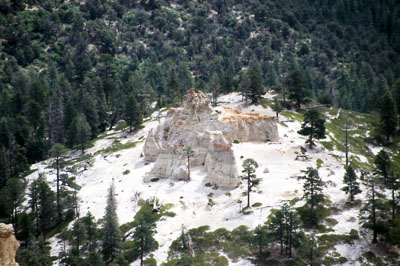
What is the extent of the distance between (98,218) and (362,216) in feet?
168

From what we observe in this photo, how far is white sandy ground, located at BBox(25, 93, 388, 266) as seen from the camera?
76.5m

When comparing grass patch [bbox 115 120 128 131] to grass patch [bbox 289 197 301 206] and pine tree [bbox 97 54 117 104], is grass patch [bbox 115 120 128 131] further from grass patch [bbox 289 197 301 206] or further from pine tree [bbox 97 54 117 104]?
grass patch [bbox 289 197 301 206]

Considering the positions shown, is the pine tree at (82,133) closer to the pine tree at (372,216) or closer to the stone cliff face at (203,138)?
the stone cliff face at (203,138)

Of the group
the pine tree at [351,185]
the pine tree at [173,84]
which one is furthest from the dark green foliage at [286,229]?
the pine tree at [173,84]

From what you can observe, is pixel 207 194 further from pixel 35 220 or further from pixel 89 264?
pixel 35 220

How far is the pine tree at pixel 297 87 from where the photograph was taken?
149 metres

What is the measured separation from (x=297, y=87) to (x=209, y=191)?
7519 cm

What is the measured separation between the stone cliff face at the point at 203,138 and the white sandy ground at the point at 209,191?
8.93 feet

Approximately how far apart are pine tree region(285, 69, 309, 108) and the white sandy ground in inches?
1477

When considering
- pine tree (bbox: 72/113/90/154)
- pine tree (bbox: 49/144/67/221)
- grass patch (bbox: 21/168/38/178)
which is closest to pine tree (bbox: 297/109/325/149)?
pine tree (bbox: 49/144/67/221)

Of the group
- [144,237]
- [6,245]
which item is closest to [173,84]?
[144,237]

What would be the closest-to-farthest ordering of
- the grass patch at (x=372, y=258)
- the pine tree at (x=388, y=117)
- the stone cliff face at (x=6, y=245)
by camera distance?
the stone cliff face at (x=6, y=245), the grass patch at (x=372, y=258), the pine tree at (x=388, y=117)

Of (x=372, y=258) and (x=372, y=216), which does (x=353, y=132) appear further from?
(x=372, y=258)

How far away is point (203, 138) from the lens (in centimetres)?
9975
